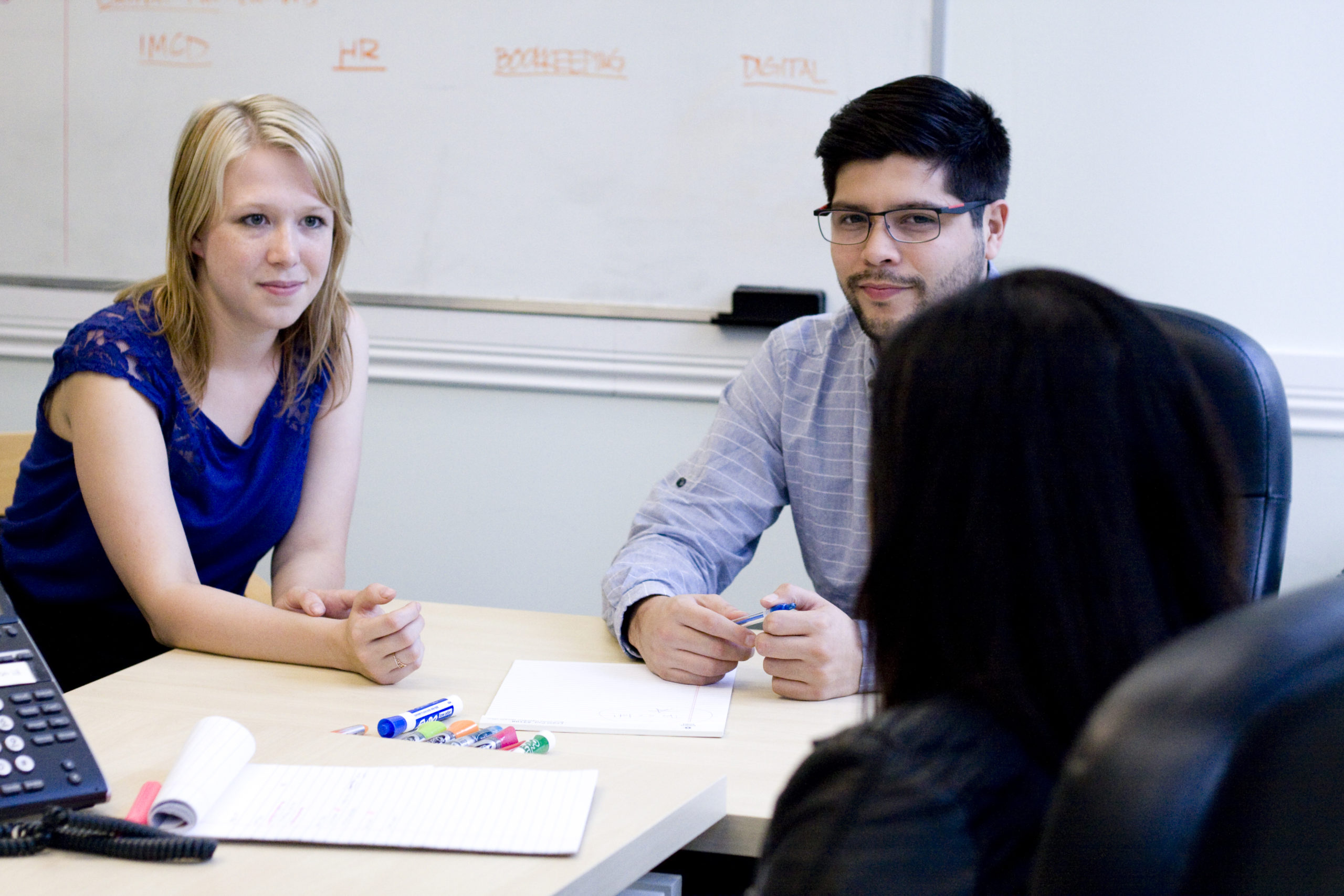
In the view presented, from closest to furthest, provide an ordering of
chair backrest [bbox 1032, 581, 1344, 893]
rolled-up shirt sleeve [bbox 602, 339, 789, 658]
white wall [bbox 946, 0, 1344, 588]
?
chair backrest [bbox 1032, 581, 1344, 893]
rolled-up shirt sleeve [bbox 602, 339, 789, 658]
white wall [bbox 946, 0, 1344, 588]

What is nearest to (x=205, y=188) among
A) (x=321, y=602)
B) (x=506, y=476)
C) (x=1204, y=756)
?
(x=321, y=602)

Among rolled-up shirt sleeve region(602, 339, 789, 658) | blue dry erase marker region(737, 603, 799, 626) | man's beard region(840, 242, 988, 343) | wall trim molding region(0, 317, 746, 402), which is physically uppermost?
man's beard region(840, 242, 988, 343)

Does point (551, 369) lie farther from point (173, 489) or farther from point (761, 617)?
point (761, 617)

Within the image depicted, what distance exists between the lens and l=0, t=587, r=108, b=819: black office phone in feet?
2.78

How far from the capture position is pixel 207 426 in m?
1.56

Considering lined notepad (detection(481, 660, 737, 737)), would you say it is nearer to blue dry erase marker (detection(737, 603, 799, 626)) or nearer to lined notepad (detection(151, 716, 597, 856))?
blue dry erase marker (detection(737, 603, 799, 626))

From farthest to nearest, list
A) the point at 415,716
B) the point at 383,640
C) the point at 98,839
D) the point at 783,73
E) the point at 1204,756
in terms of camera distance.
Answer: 1. the point at 783,73
2. the point at 383,640
3. the point at 415,716
4. the point at 98,839
5. the point at 1204,756

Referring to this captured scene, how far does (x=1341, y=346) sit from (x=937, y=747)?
2.08 metres

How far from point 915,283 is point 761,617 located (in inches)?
20.0

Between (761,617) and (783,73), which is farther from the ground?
(783,73)

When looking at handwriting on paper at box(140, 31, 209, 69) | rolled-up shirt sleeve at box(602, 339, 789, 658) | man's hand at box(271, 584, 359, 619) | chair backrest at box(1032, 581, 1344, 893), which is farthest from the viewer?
handwriting on paper at box(140, 31, 209, 69)

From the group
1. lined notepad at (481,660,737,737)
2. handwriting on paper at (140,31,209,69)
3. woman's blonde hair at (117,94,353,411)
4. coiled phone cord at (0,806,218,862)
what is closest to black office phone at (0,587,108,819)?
coiled phone cord at (0,806,218,862)

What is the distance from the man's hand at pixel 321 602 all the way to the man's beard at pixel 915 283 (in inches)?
28.0

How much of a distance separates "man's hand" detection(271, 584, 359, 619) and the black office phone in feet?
1.31
